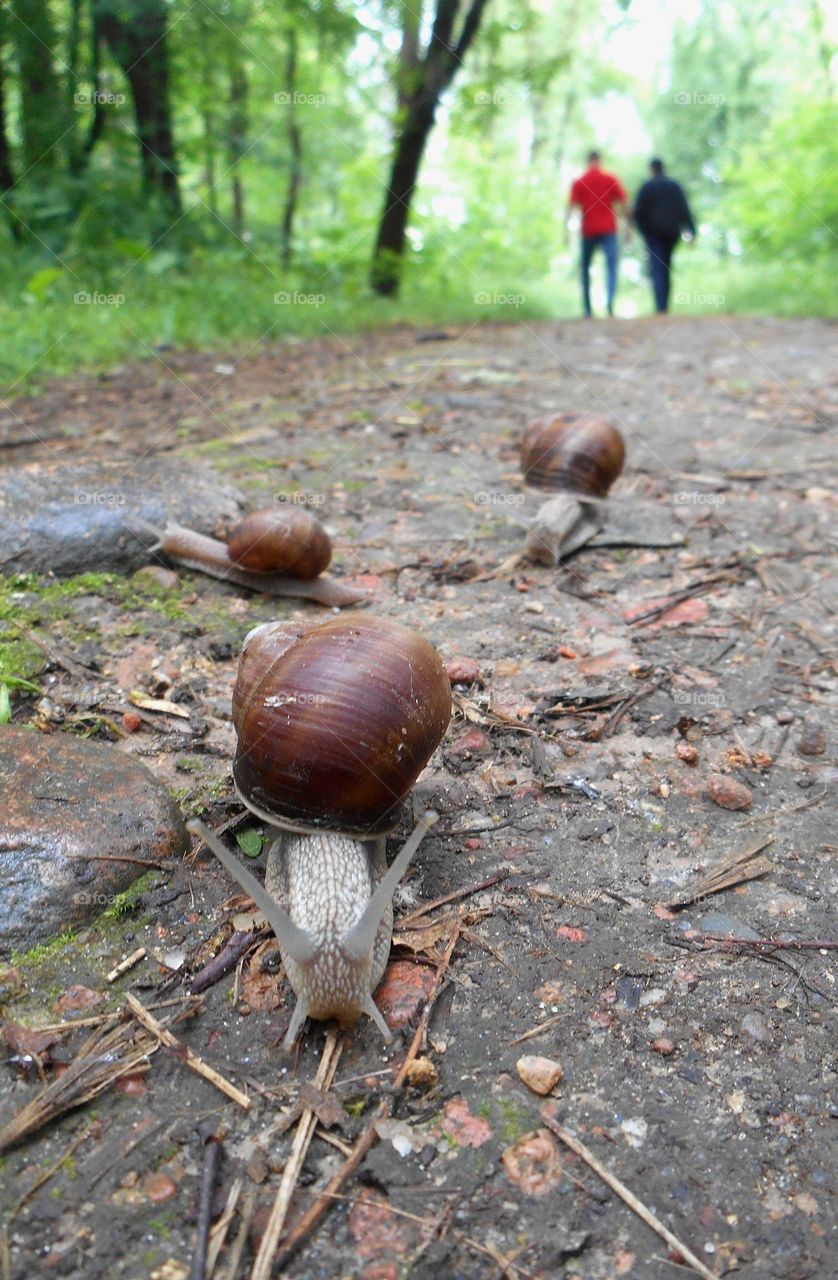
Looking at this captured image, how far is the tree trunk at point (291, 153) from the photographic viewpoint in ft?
41.4

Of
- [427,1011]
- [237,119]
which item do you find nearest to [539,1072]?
[427,1011]

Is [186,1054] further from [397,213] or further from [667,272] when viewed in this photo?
[667,272]

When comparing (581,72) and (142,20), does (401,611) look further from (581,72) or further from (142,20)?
(581,72)

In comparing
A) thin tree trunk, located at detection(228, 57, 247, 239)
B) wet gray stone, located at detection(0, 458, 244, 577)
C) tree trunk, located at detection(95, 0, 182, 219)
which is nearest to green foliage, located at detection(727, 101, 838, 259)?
thin tree trunk, located at detection(228, 57, 247, 239)

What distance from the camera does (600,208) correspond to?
14109 mm

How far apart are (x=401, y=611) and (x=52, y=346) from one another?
5.66m

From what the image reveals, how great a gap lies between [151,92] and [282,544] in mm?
9660

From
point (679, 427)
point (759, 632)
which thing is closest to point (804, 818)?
point (759, 632)

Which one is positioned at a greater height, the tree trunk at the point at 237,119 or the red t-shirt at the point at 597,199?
the tree trunk at the point at 237,119

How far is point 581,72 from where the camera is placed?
27.6 metres

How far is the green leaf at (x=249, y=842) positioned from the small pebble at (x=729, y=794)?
1.42 m

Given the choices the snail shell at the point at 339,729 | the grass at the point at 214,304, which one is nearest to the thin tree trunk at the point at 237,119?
the grass at the point at 214,304

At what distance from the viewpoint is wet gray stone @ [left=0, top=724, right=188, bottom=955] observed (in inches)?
89.9

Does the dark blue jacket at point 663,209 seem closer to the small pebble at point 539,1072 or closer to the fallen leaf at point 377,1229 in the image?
the small pebble at point 539,1072
